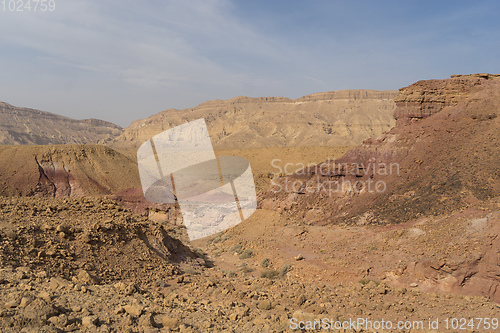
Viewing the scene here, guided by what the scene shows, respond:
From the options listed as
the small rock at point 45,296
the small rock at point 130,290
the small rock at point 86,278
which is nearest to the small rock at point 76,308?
the small rock at point 45,296

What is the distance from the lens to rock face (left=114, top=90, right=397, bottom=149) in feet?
283

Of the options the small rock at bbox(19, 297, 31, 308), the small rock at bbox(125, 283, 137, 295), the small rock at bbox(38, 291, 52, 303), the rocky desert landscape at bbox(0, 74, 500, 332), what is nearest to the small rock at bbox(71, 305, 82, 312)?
the rocky desert landscape at bbox(0, 74, 500, 332)

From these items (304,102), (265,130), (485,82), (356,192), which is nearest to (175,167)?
(265,130)

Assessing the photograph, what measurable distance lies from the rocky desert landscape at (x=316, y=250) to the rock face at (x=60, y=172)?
2231 mm

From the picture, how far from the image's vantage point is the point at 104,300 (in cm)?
670

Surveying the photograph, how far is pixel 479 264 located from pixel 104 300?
441 inches

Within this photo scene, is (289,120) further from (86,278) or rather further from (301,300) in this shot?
(86,278)

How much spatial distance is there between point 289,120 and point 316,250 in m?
83.2

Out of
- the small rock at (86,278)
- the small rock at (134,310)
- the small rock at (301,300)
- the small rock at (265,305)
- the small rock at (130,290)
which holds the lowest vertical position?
the small rock at (301,300)

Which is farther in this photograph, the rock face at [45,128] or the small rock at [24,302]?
the rock face at [45,128]

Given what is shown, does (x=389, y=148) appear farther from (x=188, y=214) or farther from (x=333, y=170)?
(x=188, y=214)

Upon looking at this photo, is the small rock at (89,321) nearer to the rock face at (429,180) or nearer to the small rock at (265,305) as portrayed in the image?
the small rock at (265,305)

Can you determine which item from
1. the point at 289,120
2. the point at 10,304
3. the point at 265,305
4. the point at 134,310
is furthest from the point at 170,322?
the point at 289,120

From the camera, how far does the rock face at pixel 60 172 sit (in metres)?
34.4
